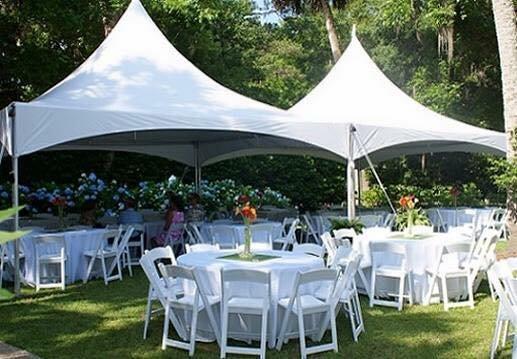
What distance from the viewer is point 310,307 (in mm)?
5059

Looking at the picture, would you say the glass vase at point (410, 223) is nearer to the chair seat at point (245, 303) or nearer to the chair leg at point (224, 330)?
the chair seat at point (245, 303)

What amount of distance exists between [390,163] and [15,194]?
15.9 m

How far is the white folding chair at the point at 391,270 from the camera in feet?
22.3

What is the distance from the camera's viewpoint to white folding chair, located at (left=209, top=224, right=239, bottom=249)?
30.7 ft

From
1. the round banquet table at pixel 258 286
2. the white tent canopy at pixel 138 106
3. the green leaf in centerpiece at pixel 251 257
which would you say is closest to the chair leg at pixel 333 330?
the round banquet table at pixel 258 286

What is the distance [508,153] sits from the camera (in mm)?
10336

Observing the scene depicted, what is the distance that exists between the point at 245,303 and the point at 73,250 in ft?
14.0

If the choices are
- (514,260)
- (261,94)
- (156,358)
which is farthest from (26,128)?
(261,94)

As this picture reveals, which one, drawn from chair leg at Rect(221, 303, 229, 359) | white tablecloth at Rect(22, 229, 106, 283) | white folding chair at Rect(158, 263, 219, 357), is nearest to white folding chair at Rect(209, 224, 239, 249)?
white tablecloth at Rect(22, 229, 106, 283)

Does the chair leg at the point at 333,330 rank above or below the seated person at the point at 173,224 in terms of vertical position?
below

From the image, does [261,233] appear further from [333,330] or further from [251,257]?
[333,330]

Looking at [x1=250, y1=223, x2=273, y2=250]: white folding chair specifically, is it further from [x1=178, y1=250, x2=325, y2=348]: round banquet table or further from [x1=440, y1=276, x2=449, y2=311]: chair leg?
[x1=178, y1=250, x2=325, y2=348]: round banquet table

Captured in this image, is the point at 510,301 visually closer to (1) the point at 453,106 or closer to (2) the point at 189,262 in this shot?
(2) the point at 189,262

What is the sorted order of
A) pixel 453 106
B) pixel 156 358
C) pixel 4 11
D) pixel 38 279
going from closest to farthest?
pixel 156 358 < pixel 38 279 < pixel 4 11 < pixel 453 106
